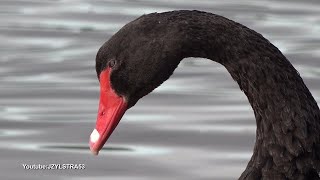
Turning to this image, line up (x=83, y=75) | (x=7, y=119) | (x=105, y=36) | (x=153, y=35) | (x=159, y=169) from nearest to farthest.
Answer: (x=153, y=35) < (x=159, y=169) < (x=7, y=119) < (x=83, y=75) < (x=105, y=36)

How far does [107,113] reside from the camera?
17.6ft

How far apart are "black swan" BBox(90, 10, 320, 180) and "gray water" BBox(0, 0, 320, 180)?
74.4 inches

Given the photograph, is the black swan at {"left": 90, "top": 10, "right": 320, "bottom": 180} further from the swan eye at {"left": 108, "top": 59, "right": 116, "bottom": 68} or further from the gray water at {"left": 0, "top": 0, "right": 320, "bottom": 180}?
the gray water at {"left": 0, "top": 0, "right": 320, "bottom": 180}

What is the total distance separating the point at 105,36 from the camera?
1012 cm

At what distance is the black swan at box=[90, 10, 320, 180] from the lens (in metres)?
5.05

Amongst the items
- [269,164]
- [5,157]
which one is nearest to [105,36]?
[5,157]

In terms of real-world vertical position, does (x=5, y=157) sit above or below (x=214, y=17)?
below

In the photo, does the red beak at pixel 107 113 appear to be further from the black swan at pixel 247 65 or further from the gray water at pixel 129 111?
the gray water at pixel 129 111

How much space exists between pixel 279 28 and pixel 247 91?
5.44 meters

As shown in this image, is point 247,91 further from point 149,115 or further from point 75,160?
point 149,115

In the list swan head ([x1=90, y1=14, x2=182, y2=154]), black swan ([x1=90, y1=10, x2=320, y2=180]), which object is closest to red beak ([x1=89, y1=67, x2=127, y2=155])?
swan head ([x1=90, y1=14, x2=182, y2=154])

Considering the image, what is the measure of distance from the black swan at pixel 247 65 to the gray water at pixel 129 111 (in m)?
1.89

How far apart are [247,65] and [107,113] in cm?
63

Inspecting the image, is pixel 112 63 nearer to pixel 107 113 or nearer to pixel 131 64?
pixel 131 64
